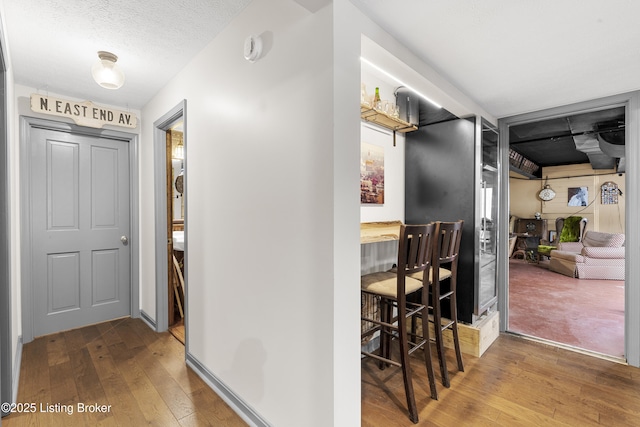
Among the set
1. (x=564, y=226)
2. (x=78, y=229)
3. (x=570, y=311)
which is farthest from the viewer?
(x=564, y=226)

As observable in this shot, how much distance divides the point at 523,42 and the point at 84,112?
384 centimetres

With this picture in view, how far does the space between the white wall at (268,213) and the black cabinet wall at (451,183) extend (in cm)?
185

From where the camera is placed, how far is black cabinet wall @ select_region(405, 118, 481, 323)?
8.75ft

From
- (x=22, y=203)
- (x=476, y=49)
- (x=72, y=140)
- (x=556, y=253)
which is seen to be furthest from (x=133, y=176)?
(x=556, y=253)

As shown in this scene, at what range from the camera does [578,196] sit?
788 centimetres

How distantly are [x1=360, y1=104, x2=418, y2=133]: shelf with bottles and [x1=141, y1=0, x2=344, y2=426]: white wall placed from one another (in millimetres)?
841

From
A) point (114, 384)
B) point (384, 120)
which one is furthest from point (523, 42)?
point (114, 384)

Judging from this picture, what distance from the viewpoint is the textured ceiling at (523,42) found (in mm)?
1521

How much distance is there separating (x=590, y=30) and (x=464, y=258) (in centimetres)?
183

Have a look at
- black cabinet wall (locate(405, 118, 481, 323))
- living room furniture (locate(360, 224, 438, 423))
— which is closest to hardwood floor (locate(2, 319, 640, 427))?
living room furniture (locate(360, 224, 438, 423))

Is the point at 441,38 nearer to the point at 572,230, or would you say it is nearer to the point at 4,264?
the point at 4,264

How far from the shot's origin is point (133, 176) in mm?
3352

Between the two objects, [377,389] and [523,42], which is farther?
[377,389]

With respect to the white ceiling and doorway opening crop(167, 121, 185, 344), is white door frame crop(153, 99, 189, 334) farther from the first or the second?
the white ceiling
